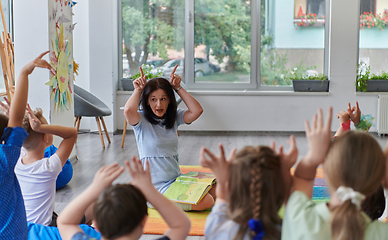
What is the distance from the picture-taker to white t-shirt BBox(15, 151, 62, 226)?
169 cm

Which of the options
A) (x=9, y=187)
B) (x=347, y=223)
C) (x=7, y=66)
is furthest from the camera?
(x=7, y=66)

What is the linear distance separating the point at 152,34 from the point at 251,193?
18.3 feet

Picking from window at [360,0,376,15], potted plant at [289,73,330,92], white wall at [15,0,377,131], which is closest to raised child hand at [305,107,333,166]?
white wall at [15,0,377,131]

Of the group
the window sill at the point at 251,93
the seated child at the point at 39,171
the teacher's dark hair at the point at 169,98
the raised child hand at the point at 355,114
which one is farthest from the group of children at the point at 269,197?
the window sill at the point at 251,93

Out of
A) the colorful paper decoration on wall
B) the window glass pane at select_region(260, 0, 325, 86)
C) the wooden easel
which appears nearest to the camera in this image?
the wooden easel

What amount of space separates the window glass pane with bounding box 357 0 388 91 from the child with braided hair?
5484 millimetres

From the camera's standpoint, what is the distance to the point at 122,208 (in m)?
0.98

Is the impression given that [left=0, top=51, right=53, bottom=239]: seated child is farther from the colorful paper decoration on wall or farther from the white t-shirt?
the colorful paper decoration on wall

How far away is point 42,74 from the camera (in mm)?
3590

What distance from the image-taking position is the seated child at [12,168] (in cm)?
132

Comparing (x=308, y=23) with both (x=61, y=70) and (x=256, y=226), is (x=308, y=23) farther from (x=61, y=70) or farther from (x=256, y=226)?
(x=256, y=226)

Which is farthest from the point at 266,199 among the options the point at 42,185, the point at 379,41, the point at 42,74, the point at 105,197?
the point at 379,41

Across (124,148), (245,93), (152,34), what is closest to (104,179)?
(124,148)

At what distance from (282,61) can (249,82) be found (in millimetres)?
590
